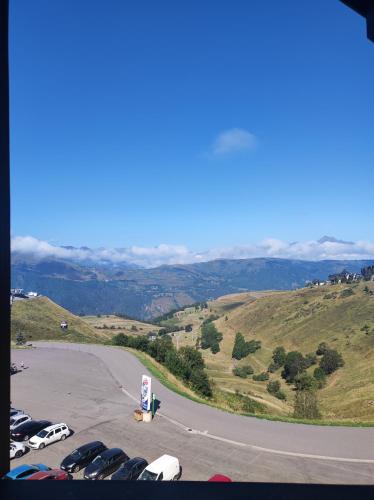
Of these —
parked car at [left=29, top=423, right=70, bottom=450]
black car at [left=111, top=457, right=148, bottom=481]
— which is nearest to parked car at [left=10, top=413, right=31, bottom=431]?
parked car at [left=29, top=423, right=70, bottom=450]

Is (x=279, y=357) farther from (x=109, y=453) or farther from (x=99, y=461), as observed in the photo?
(x=99, y=461)

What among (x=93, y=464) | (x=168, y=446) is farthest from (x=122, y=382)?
(x=93, y=464)

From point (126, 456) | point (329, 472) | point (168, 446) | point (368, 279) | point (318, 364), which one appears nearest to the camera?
point (329, 472)

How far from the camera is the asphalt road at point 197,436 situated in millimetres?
10750

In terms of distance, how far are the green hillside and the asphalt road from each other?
8498 mm

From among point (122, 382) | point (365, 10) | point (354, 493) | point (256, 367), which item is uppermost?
point (365, 10)

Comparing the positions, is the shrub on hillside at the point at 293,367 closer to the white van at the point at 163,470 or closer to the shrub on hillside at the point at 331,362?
the shrub on hillside at the point at 331,362

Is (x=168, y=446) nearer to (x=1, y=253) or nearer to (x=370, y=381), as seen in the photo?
(x=1, y=253)

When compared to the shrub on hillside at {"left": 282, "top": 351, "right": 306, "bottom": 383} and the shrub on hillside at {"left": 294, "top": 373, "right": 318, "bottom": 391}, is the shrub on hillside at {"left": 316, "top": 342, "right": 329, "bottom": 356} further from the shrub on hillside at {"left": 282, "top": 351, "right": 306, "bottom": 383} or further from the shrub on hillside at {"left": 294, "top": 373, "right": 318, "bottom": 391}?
the shrub on hillside at {"left": 294, "top": 373, "right": 318, "bottom": 391}

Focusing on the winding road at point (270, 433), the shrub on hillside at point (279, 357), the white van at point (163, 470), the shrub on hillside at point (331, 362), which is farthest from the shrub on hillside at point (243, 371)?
the white van at point (163, 470)

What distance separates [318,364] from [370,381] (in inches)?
572

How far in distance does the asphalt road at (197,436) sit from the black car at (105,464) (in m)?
1.08

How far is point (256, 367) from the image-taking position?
184ft

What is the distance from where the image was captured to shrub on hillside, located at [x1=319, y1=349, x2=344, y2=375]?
144ft
